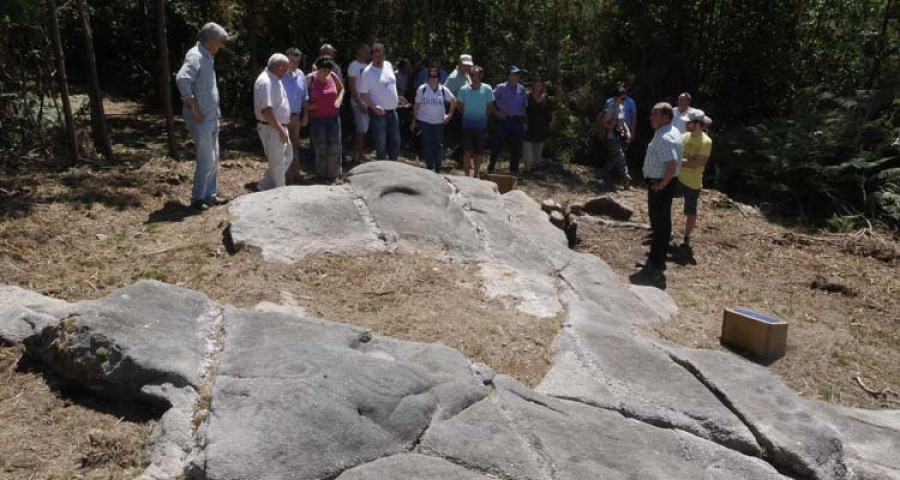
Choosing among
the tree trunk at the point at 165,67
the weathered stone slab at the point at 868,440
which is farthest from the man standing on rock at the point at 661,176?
the tree trunk at the point at 165,67

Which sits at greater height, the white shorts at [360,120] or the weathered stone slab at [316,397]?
the white shorts at [360,120]

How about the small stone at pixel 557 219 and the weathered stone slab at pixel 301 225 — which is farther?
the small stone at pixel 557 219

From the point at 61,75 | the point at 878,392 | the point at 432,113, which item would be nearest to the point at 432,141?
the point at 432,113

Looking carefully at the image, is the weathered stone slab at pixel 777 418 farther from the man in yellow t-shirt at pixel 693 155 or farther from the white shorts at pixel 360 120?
the white shorts at pixel 360 120

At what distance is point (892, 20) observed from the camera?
1567 centimetres

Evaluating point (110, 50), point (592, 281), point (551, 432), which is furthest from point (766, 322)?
point (110, 50)

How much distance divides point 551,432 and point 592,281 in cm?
332

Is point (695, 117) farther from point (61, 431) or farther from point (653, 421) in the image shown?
point (61, 431)

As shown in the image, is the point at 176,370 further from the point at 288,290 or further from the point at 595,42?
the point at 595,42

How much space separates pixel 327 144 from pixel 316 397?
257 inches

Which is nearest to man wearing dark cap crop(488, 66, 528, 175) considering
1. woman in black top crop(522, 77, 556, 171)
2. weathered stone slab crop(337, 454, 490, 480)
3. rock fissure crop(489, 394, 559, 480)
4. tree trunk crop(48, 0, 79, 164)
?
woman in black top crop(522, 77, 556, 171)

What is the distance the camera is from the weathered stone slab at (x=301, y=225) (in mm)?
6539

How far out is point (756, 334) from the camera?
22.7 feet

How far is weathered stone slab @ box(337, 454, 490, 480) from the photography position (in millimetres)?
3312
